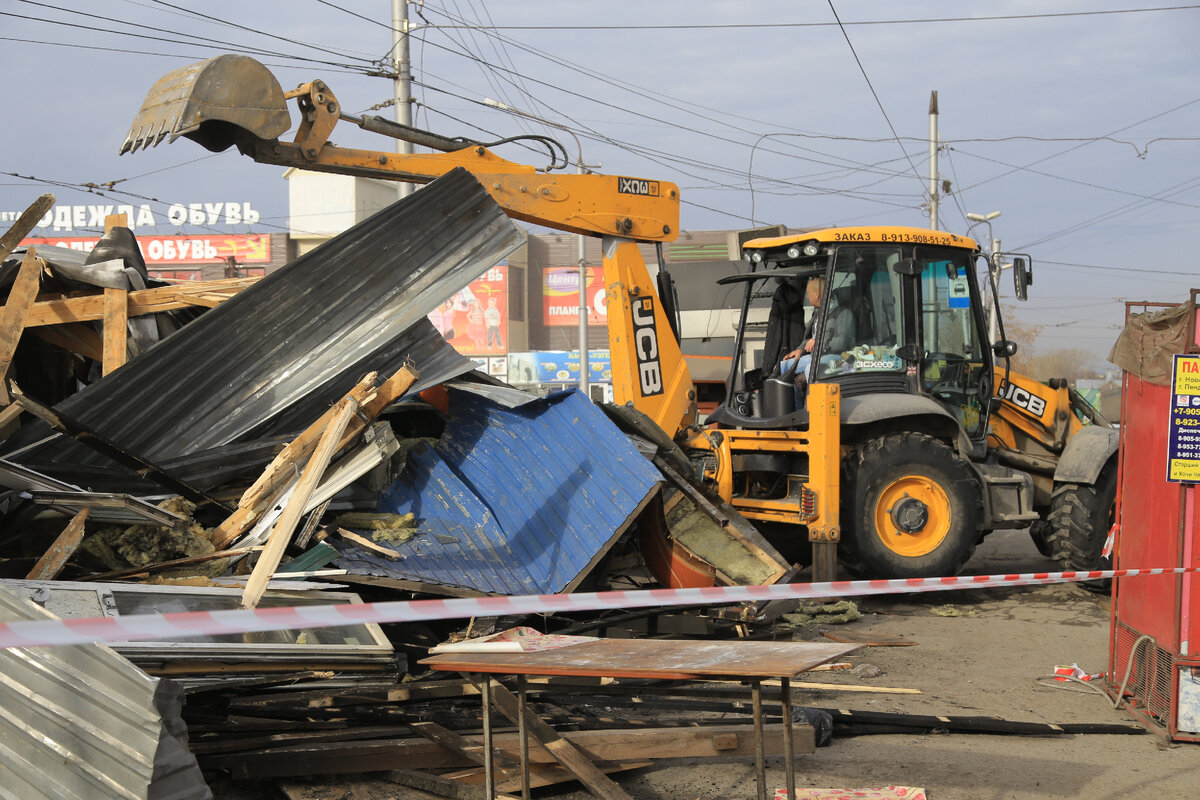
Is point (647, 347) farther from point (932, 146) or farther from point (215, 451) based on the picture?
point (932, 146)

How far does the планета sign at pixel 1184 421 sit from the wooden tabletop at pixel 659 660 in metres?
2.57

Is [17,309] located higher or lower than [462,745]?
higher

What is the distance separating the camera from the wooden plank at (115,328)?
21.9 ft

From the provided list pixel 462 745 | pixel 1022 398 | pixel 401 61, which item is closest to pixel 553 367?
pixel 401 61

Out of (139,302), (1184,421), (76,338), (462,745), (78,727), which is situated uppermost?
(139,302)

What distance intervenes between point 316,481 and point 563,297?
38.9 m

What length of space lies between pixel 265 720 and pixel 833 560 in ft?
15.6

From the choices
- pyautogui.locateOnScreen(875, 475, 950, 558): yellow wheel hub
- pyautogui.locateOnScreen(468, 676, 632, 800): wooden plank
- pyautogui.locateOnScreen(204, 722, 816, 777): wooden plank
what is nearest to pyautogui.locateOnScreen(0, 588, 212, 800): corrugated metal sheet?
pyautogui.locateOnScreen(204, 722, 816, 777): wooden plank

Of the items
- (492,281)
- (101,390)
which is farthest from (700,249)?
(101,390)

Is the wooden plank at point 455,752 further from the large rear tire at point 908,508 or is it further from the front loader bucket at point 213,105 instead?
the large rear tire at point 908,508

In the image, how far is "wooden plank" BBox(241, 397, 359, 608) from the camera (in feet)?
15.5

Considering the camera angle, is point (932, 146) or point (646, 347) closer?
point (646, 347)

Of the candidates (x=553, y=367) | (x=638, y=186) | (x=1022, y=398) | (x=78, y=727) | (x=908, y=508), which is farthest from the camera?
(x=553, y=367)

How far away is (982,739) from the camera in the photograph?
519 cm
